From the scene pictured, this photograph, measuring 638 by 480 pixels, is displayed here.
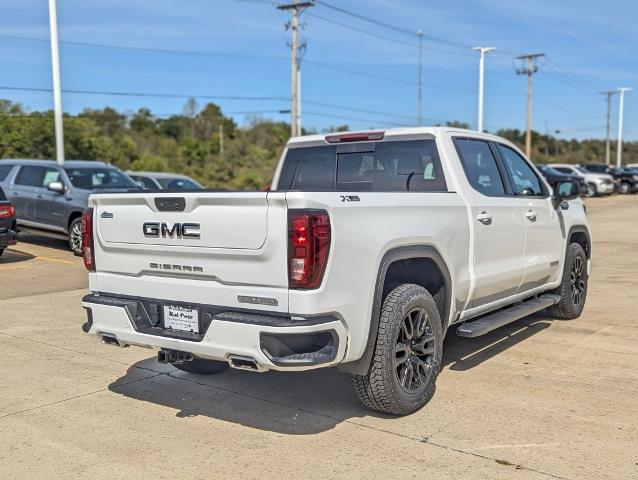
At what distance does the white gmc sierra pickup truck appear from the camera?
4.06 metres

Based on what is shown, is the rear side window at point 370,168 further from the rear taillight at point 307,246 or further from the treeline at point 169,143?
the treeline at point 169,143

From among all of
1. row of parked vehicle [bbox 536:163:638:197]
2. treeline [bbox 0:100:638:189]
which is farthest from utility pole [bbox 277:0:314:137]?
treeline [bbox 0:100:638:189]

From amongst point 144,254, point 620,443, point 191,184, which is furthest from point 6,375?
point 191,184

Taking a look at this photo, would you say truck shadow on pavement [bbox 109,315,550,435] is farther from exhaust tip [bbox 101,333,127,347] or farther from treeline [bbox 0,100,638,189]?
treeline [bbox 0,100,638,189]

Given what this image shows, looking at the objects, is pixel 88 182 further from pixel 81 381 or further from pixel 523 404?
pixel 523 404

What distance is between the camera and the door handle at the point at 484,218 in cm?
561

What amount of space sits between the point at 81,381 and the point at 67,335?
5.48 feet

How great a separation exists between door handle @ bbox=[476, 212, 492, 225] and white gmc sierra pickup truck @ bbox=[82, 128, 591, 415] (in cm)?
2

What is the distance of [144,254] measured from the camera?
4.69 meters

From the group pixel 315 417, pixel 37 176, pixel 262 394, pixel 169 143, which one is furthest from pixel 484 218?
pixel 169 143

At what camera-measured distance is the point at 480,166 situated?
6094 mm

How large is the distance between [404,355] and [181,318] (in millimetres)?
1491

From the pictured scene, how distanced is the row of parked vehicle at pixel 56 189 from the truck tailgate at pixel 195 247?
8.82m

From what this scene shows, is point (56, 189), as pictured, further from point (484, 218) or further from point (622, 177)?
point (622, 177)
